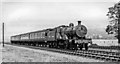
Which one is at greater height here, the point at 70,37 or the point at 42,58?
the point at 70,37

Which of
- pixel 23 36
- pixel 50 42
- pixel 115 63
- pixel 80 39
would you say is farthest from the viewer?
pixel 23 36

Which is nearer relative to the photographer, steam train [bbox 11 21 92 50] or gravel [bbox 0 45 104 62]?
gravel [bbox 0 45 104 62]

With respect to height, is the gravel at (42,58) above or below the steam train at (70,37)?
below

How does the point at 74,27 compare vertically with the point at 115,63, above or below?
above

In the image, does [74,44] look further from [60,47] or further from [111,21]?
[111,21]

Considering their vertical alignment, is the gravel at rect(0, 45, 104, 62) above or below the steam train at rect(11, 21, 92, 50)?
below

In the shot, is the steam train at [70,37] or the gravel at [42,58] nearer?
the gravel at [42,58]

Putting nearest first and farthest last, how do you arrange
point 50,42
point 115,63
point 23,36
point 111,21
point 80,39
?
1. point 115,63
2. point 80,39
3. point 50,42
4. point 111,21
5. point 23,36

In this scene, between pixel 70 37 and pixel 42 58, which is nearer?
pixel 42 58

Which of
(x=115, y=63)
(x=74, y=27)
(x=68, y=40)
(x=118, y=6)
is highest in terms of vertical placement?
(x=118, y=6)

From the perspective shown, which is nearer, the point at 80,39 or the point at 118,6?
the point at 80,39

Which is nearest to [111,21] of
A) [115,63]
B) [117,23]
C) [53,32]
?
[117,23]

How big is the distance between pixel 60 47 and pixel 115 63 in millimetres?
14825

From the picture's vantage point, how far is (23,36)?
1997 inches
